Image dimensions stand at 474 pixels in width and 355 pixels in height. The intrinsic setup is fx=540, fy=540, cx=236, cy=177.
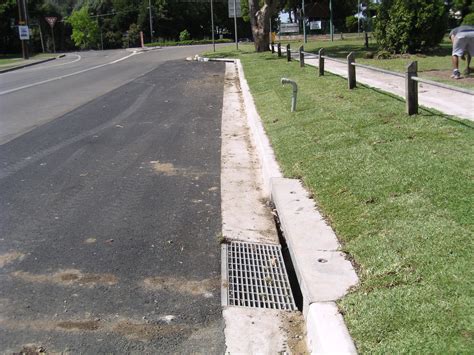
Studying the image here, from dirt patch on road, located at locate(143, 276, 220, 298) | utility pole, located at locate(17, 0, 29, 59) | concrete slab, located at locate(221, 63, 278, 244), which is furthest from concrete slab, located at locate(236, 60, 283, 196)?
utility pole, located at locate(17, 0, 29, 59)

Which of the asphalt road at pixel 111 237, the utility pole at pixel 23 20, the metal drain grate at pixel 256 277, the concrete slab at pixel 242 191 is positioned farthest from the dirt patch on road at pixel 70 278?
the utility pole at pixel 23 20

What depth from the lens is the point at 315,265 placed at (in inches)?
155

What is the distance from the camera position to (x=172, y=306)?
383 centimetres

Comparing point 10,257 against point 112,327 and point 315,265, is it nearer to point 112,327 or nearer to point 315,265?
point 112,327

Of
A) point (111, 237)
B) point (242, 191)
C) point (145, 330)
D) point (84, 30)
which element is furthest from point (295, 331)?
point (84, 30)

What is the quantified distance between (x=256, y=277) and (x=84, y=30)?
8414 cm

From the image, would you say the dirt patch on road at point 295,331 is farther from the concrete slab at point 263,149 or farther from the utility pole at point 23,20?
the utility pole at point 23,20

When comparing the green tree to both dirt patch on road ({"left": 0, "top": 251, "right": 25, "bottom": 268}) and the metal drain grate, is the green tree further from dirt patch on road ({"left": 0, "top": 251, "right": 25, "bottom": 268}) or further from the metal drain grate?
the metal drain grate

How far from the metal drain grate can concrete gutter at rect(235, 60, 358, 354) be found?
209 mm

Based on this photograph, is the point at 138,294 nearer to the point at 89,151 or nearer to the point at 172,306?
the point at 172,306

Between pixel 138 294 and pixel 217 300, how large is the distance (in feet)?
1.93

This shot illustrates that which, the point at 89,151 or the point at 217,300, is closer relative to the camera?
the point at 217,300

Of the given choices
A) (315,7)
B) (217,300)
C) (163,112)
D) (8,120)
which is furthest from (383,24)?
(315,7)

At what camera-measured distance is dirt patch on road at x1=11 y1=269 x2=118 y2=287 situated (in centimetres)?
416
